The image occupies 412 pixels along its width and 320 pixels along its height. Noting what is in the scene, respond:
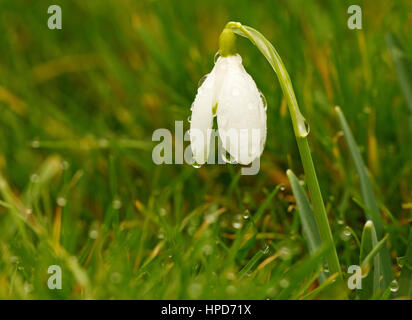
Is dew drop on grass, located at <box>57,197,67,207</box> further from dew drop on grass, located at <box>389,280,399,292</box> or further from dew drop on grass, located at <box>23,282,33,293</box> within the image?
dew drop on grass, located at <box>389,280,399,292</box>

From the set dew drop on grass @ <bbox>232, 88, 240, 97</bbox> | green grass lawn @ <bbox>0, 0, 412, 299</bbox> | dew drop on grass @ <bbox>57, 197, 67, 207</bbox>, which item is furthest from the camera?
dew drop on grass @ <bbox>57, 197, 67, 207</bbox>

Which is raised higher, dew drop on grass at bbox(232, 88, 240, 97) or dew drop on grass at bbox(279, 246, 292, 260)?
dew drop on grass at bbox(232, 88, 240, 97)

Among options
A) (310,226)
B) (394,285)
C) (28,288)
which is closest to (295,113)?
(310,226)

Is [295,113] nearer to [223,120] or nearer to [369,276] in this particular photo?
[223,120]

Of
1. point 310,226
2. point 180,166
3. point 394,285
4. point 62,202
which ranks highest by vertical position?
point 180,166

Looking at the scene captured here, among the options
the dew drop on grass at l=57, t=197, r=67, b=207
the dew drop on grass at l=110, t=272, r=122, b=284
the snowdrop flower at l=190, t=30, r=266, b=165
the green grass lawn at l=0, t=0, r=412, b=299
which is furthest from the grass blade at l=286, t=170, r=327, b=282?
the dew drop on grass at l=57, t=197, r=67, b=207

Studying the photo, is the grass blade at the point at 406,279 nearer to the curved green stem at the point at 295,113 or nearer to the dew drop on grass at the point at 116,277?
the curved green stem at the point at 295,113
